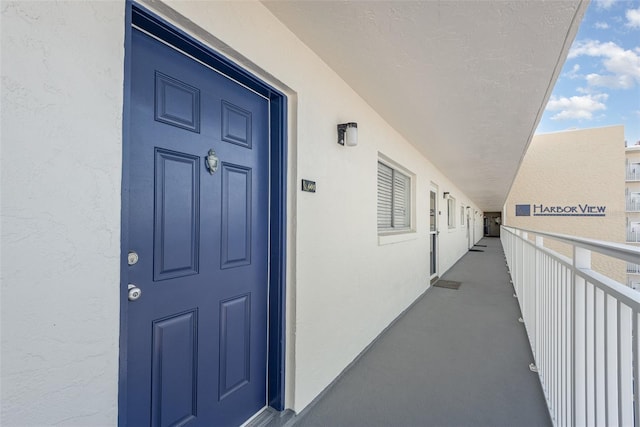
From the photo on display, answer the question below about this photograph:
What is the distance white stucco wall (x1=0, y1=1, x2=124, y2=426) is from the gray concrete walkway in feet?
4.55

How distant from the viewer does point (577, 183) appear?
15055mm

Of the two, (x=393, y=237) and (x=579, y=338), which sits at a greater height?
(x=393, y=237)

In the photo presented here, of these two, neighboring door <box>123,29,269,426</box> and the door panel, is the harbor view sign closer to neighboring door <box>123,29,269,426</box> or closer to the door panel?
neighboring door <box>123,29,269,426</box>

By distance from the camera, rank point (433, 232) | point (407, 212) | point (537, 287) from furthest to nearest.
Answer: point (433, 232), point (407, 212), point (537, 287)

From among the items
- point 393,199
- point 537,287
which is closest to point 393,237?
point 393,199

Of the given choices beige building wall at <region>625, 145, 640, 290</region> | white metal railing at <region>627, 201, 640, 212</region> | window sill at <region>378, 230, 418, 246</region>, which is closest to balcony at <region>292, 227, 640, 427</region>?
window sill at <region>378, 230, 418, 246</region>

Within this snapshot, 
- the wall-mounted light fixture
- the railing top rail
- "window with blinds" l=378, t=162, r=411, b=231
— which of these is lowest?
the railing top rail

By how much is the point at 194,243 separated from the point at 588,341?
1.85m

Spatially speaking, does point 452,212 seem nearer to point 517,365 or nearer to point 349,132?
point 517,365

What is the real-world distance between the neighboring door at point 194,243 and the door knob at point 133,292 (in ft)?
0.06

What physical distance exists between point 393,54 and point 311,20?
0.64 meters

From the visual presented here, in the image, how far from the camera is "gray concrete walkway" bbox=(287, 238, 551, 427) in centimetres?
185

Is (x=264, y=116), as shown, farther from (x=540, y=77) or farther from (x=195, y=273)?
(x=540, y=77)

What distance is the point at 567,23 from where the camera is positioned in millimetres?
1589
